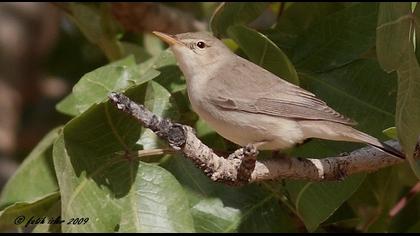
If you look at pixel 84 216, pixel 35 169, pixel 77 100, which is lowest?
pixel 35 169

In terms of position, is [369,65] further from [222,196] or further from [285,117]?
[222,196]

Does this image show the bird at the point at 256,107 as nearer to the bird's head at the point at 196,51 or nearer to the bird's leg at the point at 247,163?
the bird's head at the point at 196,51

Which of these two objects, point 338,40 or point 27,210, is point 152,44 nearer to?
point 338,40

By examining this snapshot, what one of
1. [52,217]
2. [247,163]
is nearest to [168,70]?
[52,217]

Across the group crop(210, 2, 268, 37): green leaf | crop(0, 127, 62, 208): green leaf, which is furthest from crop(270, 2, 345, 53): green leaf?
crop(0, 127, 62, 208): green leaf

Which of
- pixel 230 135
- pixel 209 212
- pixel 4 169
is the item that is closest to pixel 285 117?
pixel 230 135

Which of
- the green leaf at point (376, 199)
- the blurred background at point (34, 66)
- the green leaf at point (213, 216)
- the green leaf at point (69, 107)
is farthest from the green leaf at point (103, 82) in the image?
the blurred background at point (34, 66)
